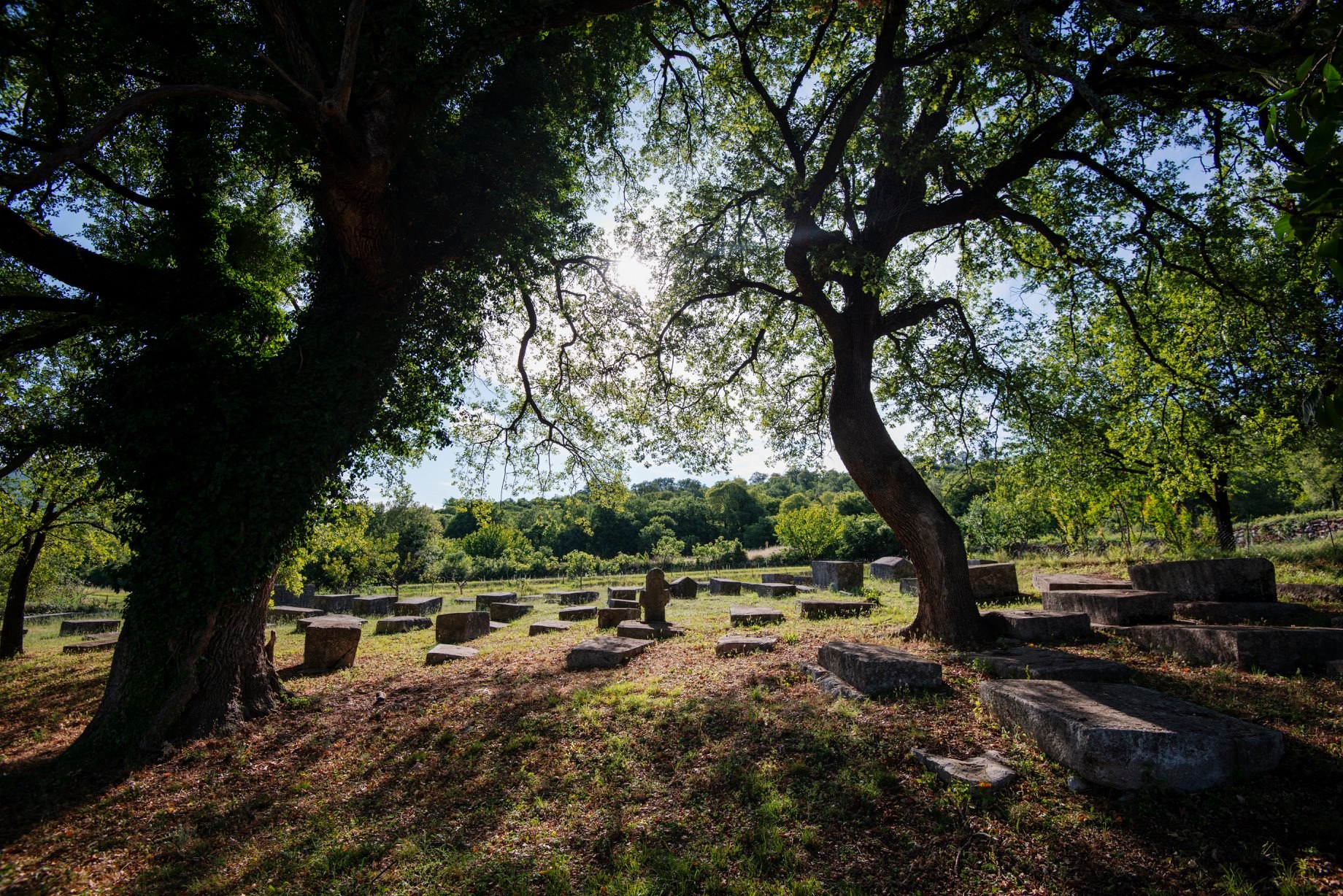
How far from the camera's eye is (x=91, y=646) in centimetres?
1439

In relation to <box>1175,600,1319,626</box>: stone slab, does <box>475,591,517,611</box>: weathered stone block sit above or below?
below

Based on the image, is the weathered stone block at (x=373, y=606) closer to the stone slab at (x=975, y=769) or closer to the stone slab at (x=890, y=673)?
the stone slab at (x=890, y=673)

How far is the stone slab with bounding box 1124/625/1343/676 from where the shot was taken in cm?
564

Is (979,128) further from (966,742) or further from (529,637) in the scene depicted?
(529,637)

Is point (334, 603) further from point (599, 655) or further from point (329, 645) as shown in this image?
point (599, 655)

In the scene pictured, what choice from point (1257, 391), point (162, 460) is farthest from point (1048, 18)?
point (162, 460)

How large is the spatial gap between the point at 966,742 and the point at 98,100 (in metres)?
13.2

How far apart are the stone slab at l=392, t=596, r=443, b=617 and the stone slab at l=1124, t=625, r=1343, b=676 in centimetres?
1832

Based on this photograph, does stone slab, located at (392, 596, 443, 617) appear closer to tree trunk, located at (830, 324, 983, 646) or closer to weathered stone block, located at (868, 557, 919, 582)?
weathered stone block, located at (868, 557, 919, 582)

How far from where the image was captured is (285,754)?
5.97 meters

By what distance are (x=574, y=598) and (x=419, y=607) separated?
5029 mm

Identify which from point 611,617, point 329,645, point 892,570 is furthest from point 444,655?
point 892,570

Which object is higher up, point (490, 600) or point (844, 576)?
point (844, 576)

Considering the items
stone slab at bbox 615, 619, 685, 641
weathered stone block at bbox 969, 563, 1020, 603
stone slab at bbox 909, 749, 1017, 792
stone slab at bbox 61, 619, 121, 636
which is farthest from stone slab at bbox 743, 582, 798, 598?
stone slab at bbox 61, 619, 121, 636
